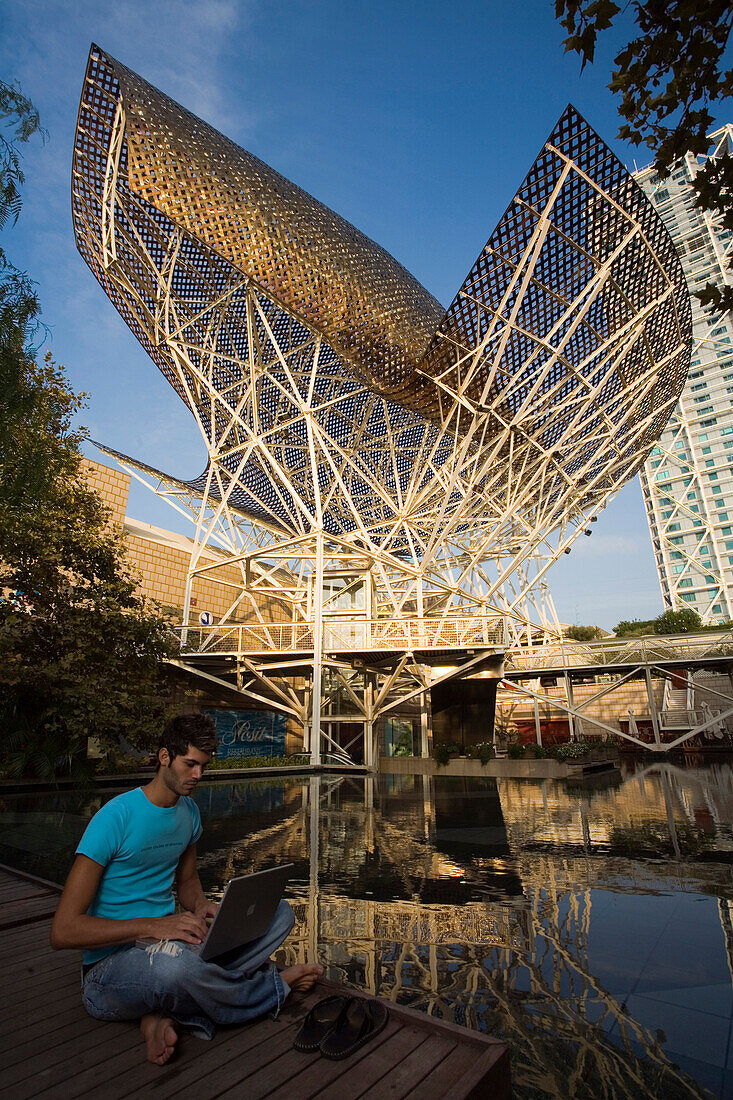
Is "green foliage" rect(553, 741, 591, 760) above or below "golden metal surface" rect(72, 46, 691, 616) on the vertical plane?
below

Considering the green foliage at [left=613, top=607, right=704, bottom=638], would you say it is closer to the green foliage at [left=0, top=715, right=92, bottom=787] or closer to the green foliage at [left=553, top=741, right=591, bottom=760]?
the green foliage at [left=553, top=741, right=591, bottom=760]

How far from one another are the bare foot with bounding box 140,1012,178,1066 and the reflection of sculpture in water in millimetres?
1220

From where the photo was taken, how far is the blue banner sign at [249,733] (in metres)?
24.9

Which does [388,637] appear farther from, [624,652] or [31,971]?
[31,971]

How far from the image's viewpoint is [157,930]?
7.13 ft

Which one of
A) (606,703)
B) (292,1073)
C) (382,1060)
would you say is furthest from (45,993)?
(606,703)

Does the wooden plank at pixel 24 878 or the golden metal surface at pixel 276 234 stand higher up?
the golden metal surface at pixel 276 234

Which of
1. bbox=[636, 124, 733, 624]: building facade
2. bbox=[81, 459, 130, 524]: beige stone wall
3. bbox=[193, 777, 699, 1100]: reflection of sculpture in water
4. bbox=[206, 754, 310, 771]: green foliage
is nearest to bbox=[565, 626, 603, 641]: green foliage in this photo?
bbox=[636, 124, 733, 624]: building facade

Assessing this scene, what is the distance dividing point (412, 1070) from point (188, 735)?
1413 millimetres

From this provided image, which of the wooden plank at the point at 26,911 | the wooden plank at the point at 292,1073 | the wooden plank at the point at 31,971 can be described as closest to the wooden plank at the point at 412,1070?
the wooden plank at the point at 292,1073

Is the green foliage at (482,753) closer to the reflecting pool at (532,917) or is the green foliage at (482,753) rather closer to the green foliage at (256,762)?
the green foliage at (256,762)

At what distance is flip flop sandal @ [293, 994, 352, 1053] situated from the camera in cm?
201

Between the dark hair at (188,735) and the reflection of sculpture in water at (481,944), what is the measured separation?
1.63 metres

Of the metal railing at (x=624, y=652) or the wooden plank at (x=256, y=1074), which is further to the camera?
the metal railing at (x=624, y=652)
